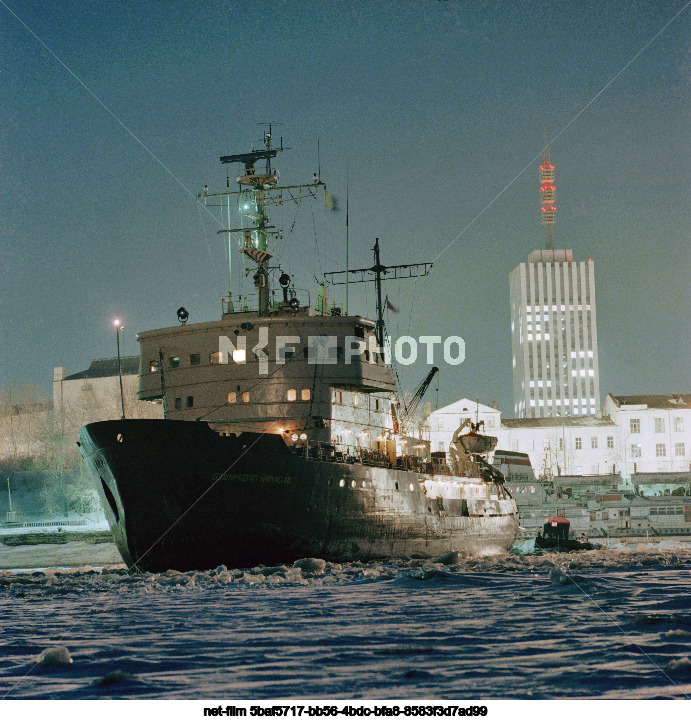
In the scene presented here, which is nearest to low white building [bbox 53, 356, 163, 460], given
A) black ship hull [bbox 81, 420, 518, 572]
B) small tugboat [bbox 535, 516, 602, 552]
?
small tugboat [bbox 535, 516, 602, 552]

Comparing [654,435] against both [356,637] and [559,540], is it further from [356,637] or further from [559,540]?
[356,637]

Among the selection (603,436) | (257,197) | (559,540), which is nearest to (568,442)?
(603,436)

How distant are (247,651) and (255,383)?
65.8ft

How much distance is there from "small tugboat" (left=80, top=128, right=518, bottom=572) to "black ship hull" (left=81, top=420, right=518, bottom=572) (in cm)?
4

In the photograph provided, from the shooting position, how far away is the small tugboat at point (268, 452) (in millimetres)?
25703

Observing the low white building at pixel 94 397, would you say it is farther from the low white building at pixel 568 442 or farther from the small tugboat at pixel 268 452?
the low white building at pixel 568 442

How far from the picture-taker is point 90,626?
14898 mm

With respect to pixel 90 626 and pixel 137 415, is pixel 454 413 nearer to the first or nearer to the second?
pixel 137 415

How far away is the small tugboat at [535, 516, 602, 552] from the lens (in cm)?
4829

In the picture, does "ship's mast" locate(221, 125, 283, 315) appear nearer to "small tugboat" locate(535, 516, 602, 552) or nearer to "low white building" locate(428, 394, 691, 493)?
"small tugboat" locate(535, 516, 602, 552)

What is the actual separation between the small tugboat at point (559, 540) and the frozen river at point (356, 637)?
2562 cm

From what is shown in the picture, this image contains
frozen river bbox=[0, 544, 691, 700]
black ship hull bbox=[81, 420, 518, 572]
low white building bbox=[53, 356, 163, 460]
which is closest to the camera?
frozen river bbox=[0, 544, 691, 700]

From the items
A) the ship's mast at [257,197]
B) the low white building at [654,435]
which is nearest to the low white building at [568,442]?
the low white building at [654,435]

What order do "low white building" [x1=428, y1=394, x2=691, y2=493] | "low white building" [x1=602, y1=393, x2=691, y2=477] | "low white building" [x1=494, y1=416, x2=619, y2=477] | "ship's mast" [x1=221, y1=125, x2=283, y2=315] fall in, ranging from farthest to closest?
"low white building" [x1=494, y1=416, x2=619, y2=477] < "low white building" [x1=428, y1=394, x2=691, y2=493] < "low white building" [x1=602, y1=393, x2=691, y2=477] < "ship's mast" [x1=221, y1=125, x2=283, y2=315]
